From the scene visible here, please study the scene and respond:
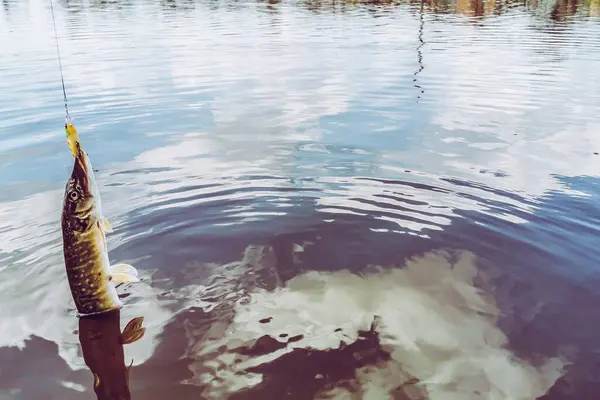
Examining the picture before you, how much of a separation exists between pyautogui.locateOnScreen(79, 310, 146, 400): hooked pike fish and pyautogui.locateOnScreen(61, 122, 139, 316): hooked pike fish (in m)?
0.26

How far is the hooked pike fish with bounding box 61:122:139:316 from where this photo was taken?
358 centimetres

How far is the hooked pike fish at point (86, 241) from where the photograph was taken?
11.7ft

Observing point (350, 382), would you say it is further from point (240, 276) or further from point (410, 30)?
Result: point (410, 30)

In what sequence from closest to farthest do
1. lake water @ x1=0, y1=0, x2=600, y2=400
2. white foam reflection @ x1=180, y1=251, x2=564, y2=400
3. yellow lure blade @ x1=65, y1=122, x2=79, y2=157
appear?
1. yellow lure blade @ x1=65, y1=122, x2=79, y2=157
2. white foam reflection @ x1=180, y1=251, x2=564, y2=400
3. lake water @ x1=0, y1=0, x2=600, y2=400

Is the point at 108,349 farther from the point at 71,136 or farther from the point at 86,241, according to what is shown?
the point at 71,136

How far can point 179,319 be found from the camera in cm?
458

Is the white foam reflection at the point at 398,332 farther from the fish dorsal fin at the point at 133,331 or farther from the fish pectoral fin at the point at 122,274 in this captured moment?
the fish pectoral fin at the point at 122,274

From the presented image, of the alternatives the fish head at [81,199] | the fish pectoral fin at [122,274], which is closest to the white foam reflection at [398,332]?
the fish pectoral fin at [122,274]

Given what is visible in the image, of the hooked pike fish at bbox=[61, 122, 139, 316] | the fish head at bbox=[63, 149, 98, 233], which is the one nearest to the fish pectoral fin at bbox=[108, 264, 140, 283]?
the hooked pike fish at bbox=[61, 122, 139, 316]

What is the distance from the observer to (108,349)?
4227mm

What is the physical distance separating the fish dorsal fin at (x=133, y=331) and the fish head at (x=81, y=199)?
3.78 ft

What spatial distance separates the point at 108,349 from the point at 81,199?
1.41 m

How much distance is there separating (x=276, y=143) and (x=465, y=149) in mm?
3646

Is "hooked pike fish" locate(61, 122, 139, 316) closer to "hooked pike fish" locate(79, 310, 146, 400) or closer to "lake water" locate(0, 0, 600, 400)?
"hooked pike fish" locate(79, 310, 146, 400)
